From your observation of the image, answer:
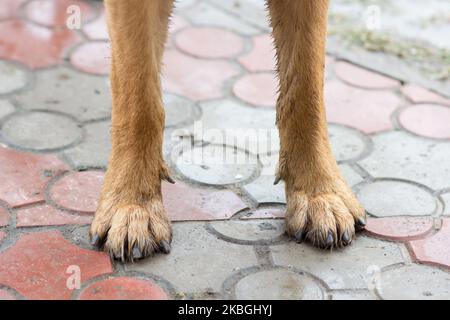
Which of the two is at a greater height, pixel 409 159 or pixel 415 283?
pixel 409 159

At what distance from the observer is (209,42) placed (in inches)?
175

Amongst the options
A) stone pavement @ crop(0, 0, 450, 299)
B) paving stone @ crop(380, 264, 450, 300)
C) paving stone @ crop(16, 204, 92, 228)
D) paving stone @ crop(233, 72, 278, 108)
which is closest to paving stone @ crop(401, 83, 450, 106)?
stone pavement @ crop(0, 0, 450, 299)

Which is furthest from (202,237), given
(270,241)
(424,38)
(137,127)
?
(424,38)

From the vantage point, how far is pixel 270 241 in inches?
114

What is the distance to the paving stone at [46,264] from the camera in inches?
102

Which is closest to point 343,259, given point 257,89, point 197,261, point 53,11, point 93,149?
point 197,261

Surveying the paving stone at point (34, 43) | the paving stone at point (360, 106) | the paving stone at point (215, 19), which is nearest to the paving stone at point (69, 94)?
the paving stone at point (34, 43)

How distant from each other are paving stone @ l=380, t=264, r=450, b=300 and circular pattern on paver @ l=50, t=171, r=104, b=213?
107 centimetres

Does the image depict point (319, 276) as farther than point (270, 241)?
No

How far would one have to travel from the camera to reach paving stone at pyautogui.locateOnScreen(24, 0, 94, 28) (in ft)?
14.9

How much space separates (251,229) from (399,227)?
A: 53 centimetres

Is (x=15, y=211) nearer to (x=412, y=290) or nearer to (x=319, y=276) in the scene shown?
(x=319, y=276)

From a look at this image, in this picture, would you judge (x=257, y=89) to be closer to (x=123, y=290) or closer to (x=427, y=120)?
(x=427, y=120)

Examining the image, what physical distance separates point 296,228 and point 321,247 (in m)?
0.11
